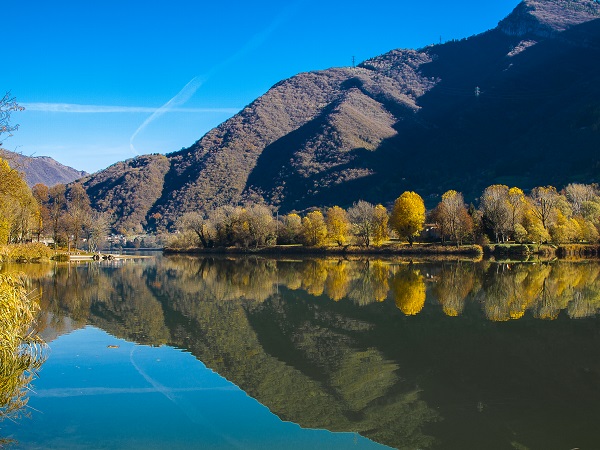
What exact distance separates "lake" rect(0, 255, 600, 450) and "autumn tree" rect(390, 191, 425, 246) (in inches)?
2062

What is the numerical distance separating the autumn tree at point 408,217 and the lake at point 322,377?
52364 mm

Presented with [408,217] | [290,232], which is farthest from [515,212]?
[290,232]

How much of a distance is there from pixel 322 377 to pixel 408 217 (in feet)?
217

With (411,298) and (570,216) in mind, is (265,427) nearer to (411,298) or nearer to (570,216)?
(411,298)

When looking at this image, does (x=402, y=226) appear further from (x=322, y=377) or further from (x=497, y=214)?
(x=322, y=377)

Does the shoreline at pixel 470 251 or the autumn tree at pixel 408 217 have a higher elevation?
the autumn tree at pixel 408 217

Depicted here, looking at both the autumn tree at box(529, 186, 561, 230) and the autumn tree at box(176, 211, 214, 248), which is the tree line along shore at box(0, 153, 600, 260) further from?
the autumn tree at box(176, 211, 214, 248)

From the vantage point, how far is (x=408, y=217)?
76.4m

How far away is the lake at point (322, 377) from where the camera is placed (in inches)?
358

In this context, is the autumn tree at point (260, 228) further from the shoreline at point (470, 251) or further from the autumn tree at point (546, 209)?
the autumn tree at point (546, 209)

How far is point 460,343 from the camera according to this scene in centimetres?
1543

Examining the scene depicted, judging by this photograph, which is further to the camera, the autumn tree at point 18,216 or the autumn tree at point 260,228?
the autumn tree at point 260,228

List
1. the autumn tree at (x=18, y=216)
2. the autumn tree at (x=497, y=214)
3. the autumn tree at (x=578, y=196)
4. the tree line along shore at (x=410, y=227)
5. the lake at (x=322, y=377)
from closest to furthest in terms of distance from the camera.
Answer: the lake at (x=322, y=377)
the autumn tree at (x=18, y=216)
the tree line along shore at (x=410, y=227)
the autumn tree at (x=497, y=214)
the autumn tree at (x=578, y=196)

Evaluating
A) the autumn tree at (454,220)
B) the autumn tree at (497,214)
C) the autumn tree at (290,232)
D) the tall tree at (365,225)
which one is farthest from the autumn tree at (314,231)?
the autumn tree at (497,214)
